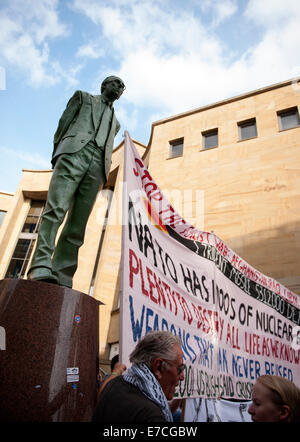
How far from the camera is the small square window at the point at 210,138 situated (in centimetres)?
1356

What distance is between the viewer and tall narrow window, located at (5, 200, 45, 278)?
2130 cm

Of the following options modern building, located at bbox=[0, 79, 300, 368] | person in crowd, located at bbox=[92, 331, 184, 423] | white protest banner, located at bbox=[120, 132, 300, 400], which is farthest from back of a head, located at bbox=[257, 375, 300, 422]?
modern building, located at bbox=[0, 79, 300, 368]

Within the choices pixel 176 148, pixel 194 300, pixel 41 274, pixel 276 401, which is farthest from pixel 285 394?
pixel 176 148

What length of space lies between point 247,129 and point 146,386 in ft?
43.8

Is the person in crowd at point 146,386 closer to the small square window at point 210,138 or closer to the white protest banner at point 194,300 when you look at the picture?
the white protest banner at point 194,300

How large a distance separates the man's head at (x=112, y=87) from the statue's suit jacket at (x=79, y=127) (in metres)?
0.13

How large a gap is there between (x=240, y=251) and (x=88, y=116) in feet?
25.5

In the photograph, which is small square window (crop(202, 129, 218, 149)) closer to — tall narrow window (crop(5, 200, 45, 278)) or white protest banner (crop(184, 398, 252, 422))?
white protest banner (crop(184, 398, 252, 422))

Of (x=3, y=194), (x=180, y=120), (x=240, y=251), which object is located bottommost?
(x=240, y=251)

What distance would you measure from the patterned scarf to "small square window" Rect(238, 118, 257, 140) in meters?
12.5

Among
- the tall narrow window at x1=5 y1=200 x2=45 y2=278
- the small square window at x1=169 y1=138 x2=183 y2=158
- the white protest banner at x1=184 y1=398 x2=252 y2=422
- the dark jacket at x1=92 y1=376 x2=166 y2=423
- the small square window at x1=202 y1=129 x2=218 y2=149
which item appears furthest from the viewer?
the tall narrow window at x1=5 y1=200 x2=45 y2=278

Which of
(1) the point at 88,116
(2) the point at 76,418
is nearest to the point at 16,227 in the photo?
(1) the point at 88,116

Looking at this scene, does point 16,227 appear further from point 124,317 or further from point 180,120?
point 124,317

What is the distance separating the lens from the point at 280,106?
1265 centimetres
